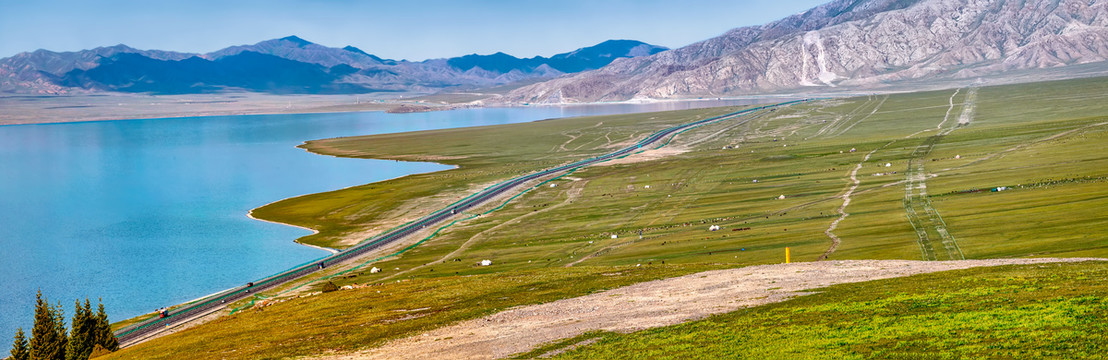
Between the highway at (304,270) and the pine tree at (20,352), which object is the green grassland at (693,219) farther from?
the pine tree at (20,352)

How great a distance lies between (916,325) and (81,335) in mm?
42656

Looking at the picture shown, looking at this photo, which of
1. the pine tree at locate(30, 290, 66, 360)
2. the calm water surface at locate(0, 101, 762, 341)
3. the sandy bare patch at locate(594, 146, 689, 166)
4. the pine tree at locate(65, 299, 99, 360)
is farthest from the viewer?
the sandy bare patch at locate(594, 146, 689, 166)

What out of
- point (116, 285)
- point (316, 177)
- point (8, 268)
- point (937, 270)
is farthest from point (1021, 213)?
point (316, 177)

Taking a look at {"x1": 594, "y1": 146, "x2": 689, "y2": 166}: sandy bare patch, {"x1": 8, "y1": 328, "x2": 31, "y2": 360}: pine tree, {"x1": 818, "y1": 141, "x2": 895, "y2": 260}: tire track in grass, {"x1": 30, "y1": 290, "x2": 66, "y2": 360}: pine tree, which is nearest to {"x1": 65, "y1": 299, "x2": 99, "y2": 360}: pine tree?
{"x1": 30, "y1": 290, "x2": 66, "y2": 360}: pine tree

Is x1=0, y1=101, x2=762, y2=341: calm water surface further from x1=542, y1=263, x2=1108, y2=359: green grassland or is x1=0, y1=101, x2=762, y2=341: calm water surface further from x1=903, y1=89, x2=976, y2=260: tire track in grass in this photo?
x1=903, y1=89, x2=976, y2=260: tire track in grass

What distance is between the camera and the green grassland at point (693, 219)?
153ft

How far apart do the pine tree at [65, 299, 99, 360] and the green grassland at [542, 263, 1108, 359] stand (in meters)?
28.5

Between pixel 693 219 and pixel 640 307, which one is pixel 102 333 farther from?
pixel 693 219

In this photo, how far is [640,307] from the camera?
3978 cm

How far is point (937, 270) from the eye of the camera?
41750mm

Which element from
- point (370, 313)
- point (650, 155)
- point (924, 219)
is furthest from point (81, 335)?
point (650, 155)

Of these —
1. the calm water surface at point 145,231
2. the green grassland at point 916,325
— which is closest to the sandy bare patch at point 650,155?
the calm water surface at point 145,231

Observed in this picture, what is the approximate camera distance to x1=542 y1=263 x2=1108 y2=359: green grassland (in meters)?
25.5

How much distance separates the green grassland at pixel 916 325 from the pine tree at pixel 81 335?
93.6ft
